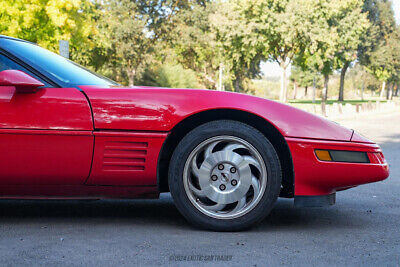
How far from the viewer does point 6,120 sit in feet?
11.2

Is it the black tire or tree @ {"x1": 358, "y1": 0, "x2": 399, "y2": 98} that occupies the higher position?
tree @ {"x1": 358, "y1": 0, "x2": 399, "y2": 98}

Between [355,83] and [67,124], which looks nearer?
[67,124]

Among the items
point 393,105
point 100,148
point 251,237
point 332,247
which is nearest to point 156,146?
point 100,148

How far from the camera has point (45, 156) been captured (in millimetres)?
3455

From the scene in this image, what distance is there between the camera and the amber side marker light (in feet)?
11.4

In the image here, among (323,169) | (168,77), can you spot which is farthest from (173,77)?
(323,169)

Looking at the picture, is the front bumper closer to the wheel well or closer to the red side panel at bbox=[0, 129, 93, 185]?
the wheel well

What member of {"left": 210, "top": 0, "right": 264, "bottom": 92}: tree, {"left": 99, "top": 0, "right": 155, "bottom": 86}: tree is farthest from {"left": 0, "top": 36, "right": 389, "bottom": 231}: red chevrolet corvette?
{"left": 99, "top": 0, "right": 155, "bottom": 86}: tree

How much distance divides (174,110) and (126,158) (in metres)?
0.45

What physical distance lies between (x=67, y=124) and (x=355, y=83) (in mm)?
130105

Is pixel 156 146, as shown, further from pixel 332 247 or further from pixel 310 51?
pixel 310 51

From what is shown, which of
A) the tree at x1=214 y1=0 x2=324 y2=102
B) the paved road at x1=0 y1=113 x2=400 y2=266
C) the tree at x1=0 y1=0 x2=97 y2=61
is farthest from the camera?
the tree at x1=214 y1=0 x2=324 y2=102

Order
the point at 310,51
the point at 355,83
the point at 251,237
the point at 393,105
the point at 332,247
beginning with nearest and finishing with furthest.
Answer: the point at 332,247 < the point at 251,237 < the point at 310,51 < the point at 393,105 < the point at 355,83

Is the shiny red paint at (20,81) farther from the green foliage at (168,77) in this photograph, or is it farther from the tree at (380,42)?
the tree at (380,42)
